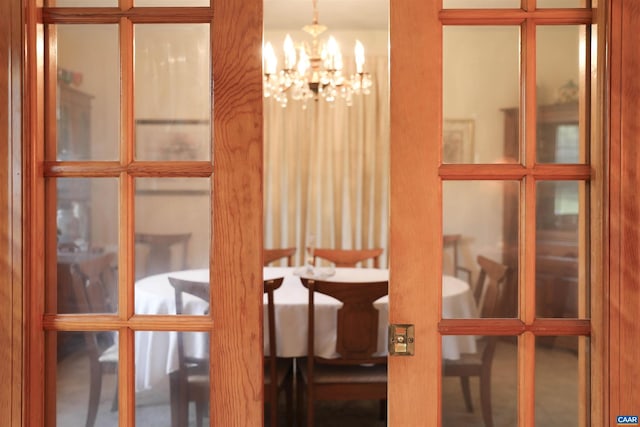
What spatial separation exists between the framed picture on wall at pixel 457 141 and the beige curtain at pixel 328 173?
4012 millimetres

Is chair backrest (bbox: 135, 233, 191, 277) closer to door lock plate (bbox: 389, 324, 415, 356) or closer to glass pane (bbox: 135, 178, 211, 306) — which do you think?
glass pane (bbox: 135, 178, 211, 306)

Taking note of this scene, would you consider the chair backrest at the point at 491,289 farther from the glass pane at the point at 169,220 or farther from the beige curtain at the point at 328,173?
the beige curtain at the point at 328,173

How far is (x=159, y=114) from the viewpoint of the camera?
1.49 m

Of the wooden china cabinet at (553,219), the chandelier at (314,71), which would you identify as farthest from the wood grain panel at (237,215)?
the chandelier at (314,71)


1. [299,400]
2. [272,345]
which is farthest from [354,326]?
[299,400]

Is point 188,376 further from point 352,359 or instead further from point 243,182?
point 352,359

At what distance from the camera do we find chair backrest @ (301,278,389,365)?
107 inches

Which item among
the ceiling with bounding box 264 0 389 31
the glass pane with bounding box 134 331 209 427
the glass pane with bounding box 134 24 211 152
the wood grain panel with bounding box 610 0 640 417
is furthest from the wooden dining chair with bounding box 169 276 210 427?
the ceiling with bounding box 264 0 389 31

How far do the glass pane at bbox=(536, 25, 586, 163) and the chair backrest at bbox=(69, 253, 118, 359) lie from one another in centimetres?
112

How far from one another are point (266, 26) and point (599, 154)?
14.0 ft

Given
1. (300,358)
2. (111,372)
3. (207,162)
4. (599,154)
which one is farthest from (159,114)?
(300,358)

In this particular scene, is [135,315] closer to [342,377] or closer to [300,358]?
[342,377]

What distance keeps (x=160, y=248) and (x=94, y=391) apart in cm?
40

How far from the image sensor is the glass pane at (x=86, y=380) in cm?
149
